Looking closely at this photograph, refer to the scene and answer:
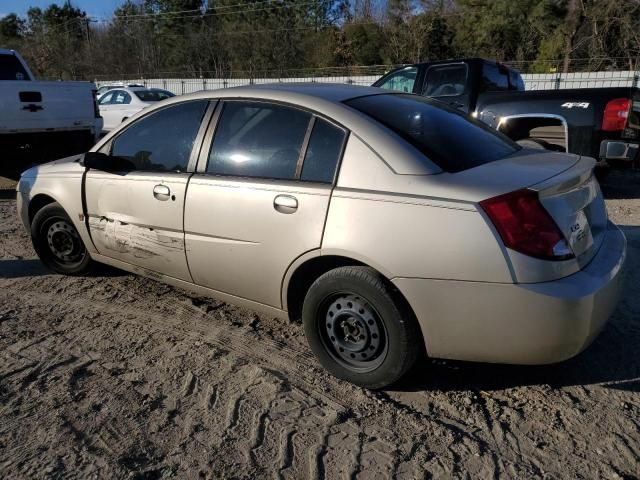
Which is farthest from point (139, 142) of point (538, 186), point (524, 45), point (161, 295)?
point (524, 45)

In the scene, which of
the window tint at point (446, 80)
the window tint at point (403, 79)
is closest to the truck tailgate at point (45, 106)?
the window tint at point (403, 79)

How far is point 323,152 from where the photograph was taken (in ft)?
10.3

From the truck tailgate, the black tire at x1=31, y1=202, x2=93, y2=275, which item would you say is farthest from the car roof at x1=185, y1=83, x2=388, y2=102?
the truck tailgate

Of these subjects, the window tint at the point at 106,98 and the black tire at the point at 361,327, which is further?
the window tint at the point at 106,98

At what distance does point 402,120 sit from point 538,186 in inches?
37.0

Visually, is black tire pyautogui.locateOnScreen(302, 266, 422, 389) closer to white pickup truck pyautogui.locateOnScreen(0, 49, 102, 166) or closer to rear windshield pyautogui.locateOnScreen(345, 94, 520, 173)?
rear windshield pyautogui.locateOnScreen(345, 94, 520, 173)

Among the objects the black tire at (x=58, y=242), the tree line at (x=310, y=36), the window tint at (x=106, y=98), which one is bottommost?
the black tire at (x=58, y=242)

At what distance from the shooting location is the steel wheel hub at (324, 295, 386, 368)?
2.95m

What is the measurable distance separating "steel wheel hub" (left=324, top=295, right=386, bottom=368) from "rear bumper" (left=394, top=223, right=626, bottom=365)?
29cm

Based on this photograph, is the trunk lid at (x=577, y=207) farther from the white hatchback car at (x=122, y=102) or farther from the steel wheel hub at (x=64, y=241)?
the white hatchback car at (x=122, y=102)

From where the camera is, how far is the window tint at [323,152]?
10.0ft

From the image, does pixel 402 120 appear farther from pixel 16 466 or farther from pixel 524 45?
pixel 524 45

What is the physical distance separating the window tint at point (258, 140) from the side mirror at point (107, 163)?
2.84 ft

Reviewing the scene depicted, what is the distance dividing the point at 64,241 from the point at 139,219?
1299 mm
